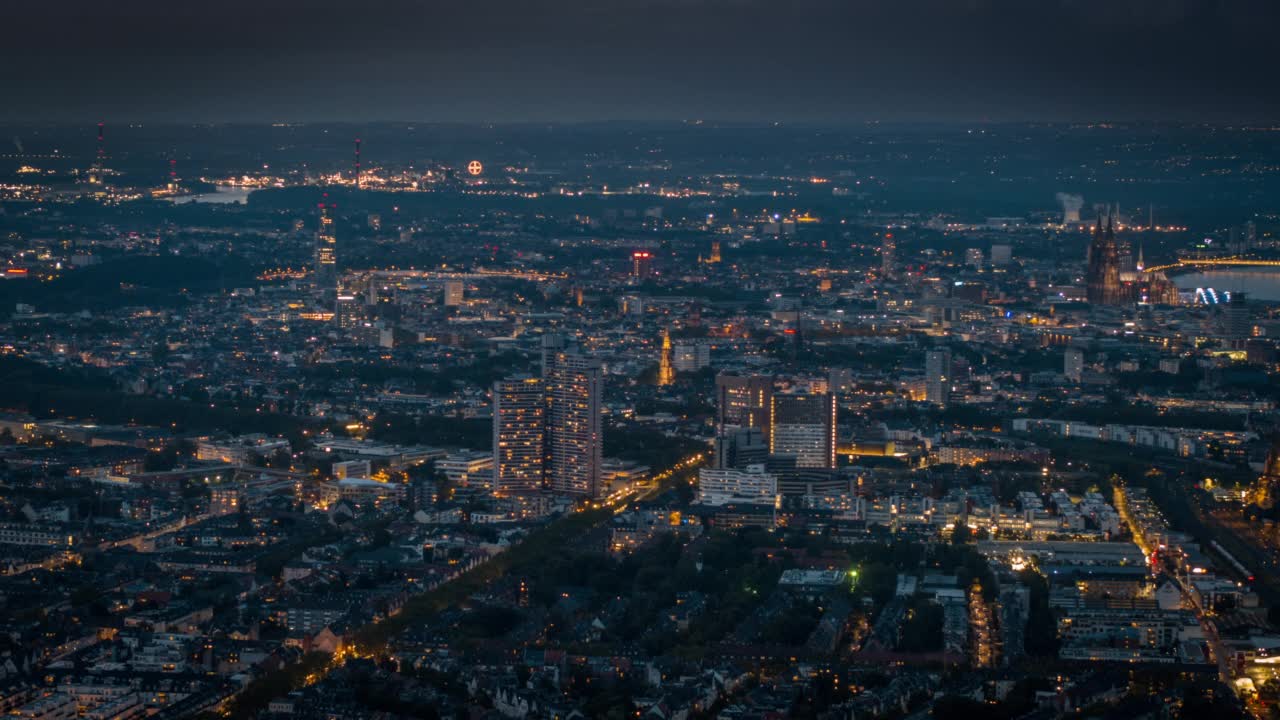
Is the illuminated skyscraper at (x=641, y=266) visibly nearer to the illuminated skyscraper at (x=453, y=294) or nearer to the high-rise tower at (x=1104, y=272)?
the illuminated skyscraper at (x=453, y=294)

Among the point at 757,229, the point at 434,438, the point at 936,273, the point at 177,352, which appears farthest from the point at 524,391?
the point at 757,229

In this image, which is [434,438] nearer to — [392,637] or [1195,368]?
[392,637]

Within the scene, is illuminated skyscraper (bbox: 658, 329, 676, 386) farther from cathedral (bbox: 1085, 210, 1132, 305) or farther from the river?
the river

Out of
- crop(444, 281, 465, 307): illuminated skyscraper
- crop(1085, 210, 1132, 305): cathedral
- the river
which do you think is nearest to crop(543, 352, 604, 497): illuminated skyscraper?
crop(444, 281, 465, 307): illuminated skyscraper

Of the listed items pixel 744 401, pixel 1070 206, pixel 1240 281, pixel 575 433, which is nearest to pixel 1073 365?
pixel 744 401

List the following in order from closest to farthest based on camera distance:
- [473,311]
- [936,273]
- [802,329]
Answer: [802,329] < [473,311] < [936,273]
